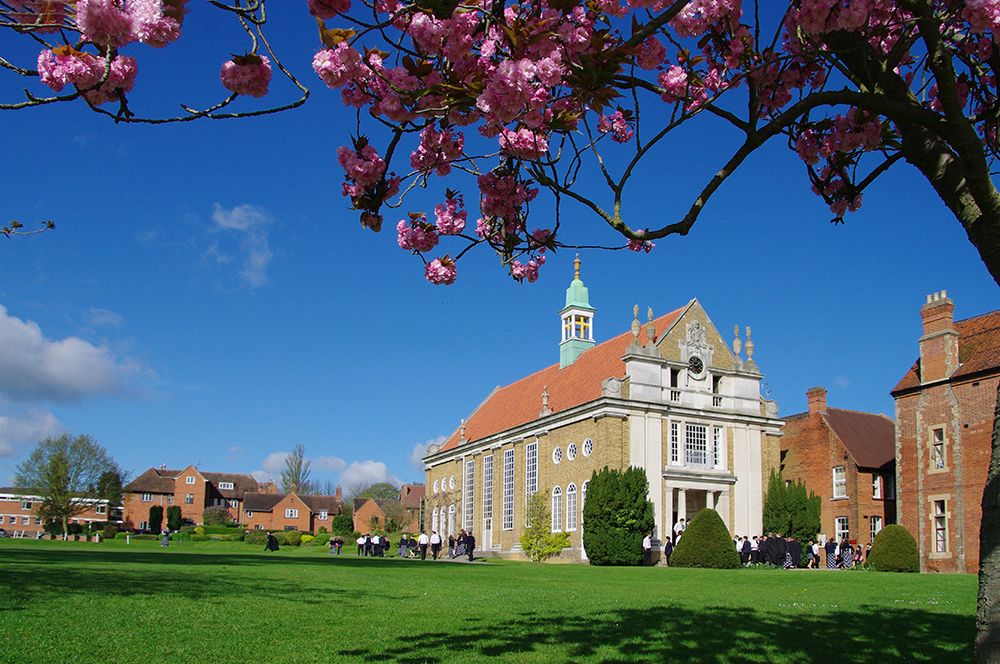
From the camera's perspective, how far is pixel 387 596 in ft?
42.6

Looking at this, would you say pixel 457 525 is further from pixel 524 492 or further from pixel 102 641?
pixel 102 641

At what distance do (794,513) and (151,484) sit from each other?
75.4 meters

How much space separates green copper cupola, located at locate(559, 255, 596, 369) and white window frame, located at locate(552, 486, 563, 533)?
10.6 m

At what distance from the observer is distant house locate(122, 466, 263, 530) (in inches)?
3420

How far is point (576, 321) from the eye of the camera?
49.5 m

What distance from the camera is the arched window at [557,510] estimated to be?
39938mm

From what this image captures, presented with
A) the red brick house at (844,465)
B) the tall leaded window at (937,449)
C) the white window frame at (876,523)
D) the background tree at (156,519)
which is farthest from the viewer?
the background tree at (156,519)

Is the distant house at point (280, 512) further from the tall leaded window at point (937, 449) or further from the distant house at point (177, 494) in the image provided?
the tall leaded window at point (937, 449)

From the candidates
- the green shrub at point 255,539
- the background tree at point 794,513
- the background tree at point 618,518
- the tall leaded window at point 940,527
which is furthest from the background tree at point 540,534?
the green shrub at point 255,539

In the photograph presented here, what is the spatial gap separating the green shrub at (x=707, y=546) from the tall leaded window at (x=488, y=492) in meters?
20.0

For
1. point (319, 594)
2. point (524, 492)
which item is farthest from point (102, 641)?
point (524, 492)

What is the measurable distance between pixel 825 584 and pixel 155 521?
258 ft

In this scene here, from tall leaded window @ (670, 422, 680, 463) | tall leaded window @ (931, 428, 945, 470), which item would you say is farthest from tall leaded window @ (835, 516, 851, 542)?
tall leaded window @ (670, 422, 680, 463)

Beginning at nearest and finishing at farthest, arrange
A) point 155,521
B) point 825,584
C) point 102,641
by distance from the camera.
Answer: point 102,641 < point 825,584 < point 155,521
